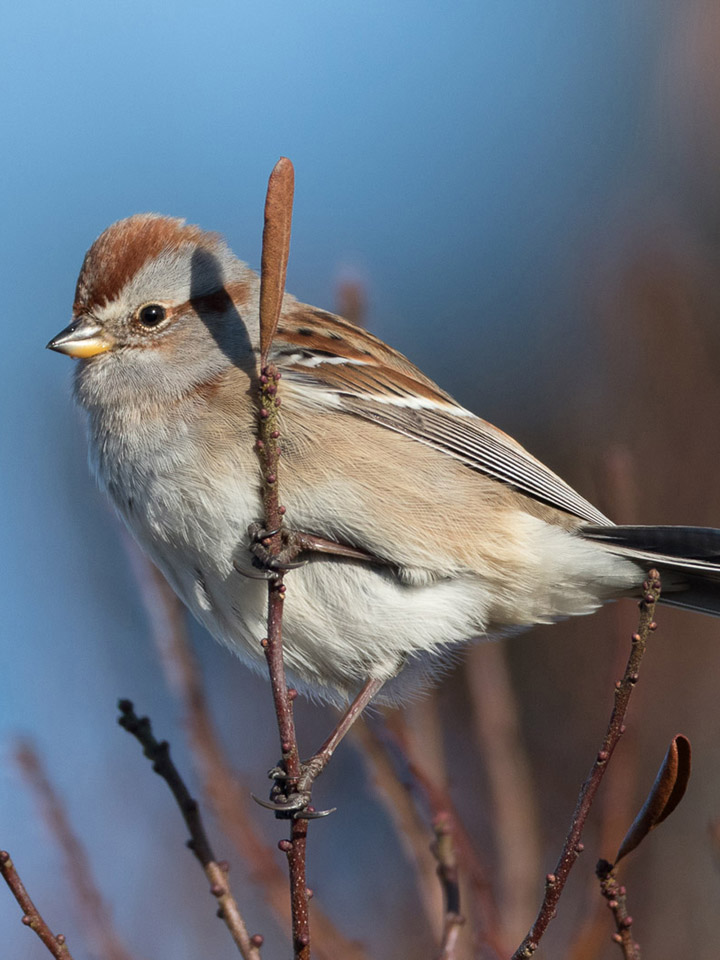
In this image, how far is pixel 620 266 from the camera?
5383 mm

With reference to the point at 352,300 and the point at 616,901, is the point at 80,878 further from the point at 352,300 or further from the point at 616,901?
the point at 352,300

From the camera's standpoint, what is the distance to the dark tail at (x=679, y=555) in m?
2.81

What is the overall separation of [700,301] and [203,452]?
123 inches

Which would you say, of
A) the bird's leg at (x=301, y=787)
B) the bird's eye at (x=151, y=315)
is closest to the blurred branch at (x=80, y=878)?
the bird's leg at (x=301, y=787)

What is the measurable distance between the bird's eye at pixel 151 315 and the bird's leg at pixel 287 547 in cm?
85

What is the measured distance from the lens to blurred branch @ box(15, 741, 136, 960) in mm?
2355

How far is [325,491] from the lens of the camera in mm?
2740

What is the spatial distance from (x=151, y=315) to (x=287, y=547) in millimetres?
944

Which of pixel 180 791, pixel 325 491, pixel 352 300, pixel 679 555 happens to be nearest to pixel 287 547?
pixel 325 491

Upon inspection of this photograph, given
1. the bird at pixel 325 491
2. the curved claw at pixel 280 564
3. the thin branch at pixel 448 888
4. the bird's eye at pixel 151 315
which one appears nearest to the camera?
the thin branch at pixel 448 888

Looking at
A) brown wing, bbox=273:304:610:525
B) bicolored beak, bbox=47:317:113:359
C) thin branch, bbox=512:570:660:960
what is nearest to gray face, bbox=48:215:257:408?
bicolored beak, bbox=47:317:113:359

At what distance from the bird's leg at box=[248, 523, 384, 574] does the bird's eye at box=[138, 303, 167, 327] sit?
33.3 inches

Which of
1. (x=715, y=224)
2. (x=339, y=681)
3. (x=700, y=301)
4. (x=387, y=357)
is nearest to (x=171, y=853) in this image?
(x=339, y=681)

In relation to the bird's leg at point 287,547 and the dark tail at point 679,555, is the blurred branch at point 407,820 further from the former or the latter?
the dark tail at point 679,555
